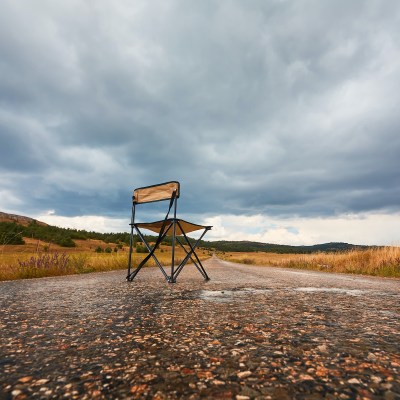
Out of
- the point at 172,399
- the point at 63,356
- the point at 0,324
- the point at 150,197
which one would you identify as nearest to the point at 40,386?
the point at 63,356

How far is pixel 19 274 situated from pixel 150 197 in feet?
14.5

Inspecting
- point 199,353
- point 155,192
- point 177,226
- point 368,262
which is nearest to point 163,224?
point 177,226

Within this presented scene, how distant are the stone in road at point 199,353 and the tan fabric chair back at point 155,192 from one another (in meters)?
3.50

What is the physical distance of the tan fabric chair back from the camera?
6441 mm

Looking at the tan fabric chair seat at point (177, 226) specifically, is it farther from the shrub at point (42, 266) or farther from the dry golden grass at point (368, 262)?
the dry golden grass at point (368, 262)

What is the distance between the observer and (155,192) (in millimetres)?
6793

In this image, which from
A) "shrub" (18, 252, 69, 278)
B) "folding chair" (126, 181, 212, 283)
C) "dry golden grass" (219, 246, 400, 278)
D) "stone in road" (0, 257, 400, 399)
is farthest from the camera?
"dry golden grass" (219, 246, 400, 278)

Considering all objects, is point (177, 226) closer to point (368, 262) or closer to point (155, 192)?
point (155, 192)

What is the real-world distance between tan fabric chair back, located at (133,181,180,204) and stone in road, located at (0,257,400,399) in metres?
3.50

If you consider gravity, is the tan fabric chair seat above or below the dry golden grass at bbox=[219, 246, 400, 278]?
above

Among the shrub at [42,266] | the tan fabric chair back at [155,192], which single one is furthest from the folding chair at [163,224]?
the shrub at [42,266]

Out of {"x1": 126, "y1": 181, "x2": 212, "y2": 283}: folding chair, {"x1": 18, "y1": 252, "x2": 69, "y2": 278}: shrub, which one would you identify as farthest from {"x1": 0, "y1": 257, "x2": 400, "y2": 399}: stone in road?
{"x1": 18, "y1": 252, "x2": 69, "y2": 278}: shrub

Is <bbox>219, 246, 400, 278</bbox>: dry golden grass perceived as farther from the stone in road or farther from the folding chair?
the stone in road

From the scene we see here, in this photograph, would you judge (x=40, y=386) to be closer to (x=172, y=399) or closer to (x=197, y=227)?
(x=172, y=399)
